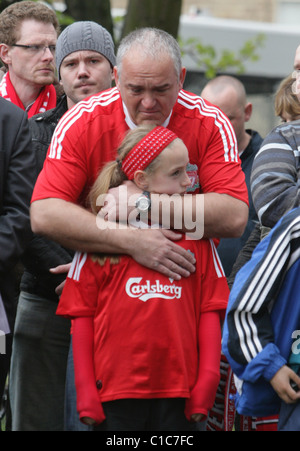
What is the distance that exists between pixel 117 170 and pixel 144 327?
0.68 metres

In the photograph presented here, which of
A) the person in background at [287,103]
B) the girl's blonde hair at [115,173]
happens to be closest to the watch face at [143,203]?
the girl's blonde hair at [115,173]

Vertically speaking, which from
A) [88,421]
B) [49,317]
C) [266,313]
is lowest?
[88,421]

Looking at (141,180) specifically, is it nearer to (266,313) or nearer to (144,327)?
(144,327)

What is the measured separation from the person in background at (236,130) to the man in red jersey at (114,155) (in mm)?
1534

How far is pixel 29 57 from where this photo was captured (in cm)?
502

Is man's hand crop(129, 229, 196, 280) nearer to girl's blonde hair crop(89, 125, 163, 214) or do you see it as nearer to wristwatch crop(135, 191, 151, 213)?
wristwatch crop(135, 191, 151, 213)

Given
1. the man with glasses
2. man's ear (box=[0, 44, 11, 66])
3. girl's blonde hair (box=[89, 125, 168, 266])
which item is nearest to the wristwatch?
girl's blonde hair (box=[89, 125, 168, 266])

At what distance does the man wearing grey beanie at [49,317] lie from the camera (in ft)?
15.0

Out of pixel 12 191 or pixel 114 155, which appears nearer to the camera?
pixel 114 155

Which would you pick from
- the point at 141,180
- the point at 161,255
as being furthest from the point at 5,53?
the point at 161,255

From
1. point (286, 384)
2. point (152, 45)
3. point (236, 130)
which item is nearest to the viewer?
point (286, 384)

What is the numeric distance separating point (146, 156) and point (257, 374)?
3.26 feet

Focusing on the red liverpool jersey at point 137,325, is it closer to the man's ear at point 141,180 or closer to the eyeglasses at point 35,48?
the man's ear at point 141,180

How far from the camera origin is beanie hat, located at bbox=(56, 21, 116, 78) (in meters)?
4.73
